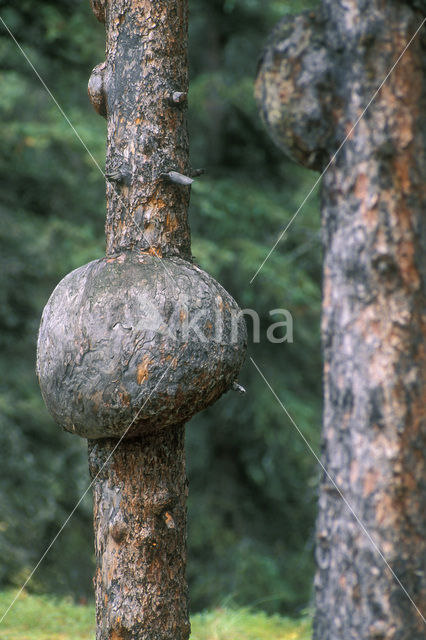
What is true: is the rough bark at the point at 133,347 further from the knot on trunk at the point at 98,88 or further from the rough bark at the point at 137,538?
the knot on trunk at the point at 98,88

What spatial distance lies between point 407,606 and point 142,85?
212 cm

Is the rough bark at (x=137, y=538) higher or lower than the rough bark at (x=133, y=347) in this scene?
lower

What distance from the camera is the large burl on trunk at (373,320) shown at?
2.33 meters

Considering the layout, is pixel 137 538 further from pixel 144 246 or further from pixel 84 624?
pixel 84 624

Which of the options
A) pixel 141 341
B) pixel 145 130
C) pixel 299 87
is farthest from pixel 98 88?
pixel 141 341

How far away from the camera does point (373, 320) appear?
7.79 feet

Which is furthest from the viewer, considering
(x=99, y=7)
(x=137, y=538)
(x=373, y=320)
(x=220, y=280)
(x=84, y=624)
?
(x=220, y=280)

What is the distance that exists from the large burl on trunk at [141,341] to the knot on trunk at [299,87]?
39 cm

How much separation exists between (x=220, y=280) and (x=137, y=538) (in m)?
4.49

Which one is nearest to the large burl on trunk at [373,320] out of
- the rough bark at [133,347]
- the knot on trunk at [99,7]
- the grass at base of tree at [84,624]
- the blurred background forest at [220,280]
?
the rough bark at [133,347]

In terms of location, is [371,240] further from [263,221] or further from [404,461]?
[263,221]

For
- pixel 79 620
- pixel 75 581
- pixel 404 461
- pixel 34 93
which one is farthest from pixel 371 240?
pixel 34 93

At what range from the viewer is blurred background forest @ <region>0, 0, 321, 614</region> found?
629 centimetres

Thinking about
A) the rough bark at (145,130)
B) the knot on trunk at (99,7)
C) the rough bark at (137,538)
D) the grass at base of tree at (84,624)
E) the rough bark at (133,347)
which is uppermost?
the knot on trunk at (99,7)
